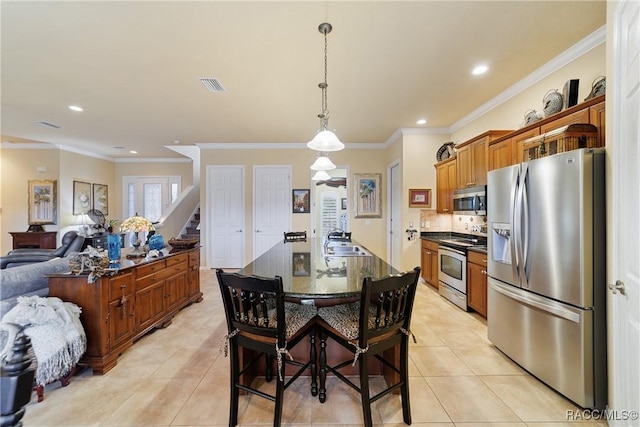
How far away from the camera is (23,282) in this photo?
88.8 inches

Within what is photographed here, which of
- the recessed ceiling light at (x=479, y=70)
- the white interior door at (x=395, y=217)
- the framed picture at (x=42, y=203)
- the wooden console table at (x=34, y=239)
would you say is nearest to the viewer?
the recessed ceiling light at (x=479, y=70)

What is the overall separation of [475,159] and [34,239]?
28.6 feet

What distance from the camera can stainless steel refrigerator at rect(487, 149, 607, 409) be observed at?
5.70 ft

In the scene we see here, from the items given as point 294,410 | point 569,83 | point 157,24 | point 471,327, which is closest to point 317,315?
point 294,410

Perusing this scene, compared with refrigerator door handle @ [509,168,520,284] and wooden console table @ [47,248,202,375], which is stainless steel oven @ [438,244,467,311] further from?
wooden console table @ [47,248,202,375]

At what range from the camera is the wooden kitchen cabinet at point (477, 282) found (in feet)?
10.1

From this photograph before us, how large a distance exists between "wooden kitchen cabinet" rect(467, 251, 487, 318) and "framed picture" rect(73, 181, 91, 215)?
846 cm

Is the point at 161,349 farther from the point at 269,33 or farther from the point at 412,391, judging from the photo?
the point at 269,33

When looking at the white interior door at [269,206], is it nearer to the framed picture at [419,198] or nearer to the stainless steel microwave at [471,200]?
the framed picture at [419,198]

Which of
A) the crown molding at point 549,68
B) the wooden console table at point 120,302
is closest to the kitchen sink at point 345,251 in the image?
the wooden console table at point 120,302

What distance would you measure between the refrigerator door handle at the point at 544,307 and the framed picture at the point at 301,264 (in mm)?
1713

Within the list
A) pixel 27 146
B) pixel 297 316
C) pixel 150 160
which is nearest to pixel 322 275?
pixel 297 316

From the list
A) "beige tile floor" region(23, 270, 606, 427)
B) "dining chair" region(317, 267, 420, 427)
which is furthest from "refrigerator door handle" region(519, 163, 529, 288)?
"dining chair" region(317, 267, 420, 427)

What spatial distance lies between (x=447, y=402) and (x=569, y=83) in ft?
9.53
